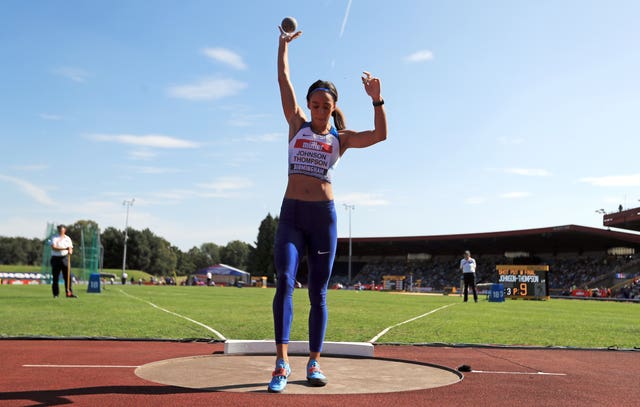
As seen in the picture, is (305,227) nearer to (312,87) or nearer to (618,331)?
(312,87)

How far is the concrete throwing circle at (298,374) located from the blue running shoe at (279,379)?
6cm

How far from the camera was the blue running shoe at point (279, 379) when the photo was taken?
391cm

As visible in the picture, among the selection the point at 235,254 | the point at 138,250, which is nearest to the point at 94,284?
the point at 138,250

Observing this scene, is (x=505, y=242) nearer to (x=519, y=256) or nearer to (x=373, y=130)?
(x=519, y=256)

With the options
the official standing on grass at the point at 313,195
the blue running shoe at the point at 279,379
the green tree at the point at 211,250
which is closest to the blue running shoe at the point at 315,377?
the official standing on grass at the point at 313,195

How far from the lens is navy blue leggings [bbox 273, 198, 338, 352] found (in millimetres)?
4418

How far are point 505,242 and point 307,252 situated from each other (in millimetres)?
62176

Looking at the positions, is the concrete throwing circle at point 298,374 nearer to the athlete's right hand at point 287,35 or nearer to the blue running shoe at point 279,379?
the blue running shoe at point 279,379

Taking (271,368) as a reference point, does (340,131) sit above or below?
above

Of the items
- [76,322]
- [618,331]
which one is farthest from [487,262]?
[76,322]

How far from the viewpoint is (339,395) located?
3.85m

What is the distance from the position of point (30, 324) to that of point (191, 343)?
3.05 m

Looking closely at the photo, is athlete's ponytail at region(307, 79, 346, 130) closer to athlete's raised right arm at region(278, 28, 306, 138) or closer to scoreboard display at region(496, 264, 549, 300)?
athlete's raised right arm at region(278, 28, 306, 138)

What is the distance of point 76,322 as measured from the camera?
8812mm
